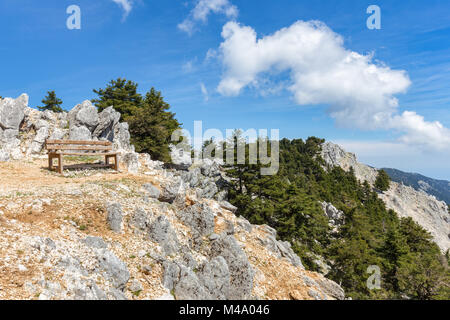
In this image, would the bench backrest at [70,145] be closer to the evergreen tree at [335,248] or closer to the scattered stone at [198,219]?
the scattered stone at [198,219]

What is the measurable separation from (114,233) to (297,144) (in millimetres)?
110229

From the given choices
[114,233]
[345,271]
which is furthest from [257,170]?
[114,233]

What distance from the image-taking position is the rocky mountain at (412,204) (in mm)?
101338

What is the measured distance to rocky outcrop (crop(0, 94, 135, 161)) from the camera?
74.1 feet

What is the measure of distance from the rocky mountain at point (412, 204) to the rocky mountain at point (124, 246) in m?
109

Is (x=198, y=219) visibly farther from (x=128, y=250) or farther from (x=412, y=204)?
(x=412, y=204)

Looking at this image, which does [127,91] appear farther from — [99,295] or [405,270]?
[405,270]

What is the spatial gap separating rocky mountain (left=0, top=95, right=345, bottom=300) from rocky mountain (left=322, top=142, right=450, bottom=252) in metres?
109

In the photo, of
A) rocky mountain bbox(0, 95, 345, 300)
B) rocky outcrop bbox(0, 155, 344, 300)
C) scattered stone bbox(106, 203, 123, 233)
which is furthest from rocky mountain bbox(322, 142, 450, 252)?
scattered stone bbox(106, 203, 123, 233)

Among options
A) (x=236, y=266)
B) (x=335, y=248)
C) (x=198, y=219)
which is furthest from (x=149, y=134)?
(x=335, y=248)

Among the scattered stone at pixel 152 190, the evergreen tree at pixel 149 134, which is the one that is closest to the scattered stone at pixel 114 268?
the scattered stone at pixel 152 190

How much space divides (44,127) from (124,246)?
72.3 ft
